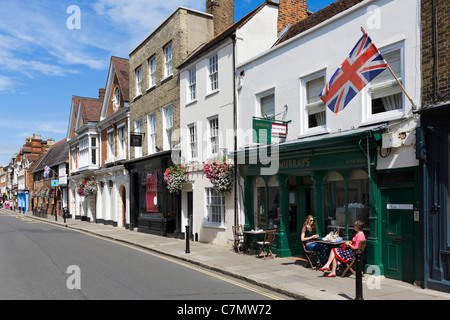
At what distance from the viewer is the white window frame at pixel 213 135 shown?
635 inches

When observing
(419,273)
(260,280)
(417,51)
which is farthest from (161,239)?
(417,51)

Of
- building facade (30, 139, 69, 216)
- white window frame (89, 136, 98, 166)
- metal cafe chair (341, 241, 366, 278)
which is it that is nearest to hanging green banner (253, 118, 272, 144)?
metal cafe chair (341, 241, 366, 278)

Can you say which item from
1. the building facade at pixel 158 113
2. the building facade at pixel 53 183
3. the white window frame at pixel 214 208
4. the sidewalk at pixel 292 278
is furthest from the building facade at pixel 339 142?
the building facade at pixel 53 183

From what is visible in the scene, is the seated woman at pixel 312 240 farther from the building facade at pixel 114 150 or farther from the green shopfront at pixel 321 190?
the building facade at pixel 114 150

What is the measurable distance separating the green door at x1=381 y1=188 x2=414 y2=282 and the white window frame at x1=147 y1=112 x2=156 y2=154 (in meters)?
14.6

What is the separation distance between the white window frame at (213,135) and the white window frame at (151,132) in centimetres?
603

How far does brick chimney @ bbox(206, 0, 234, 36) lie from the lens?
2044 centimetres

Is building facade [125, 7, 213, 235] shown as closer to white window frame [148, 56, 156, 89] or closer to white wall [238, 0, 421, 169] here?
white window frame [148, 56, 156, 89]

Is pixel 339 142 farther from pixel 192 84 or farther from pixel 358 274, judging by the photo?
pixel 192 84

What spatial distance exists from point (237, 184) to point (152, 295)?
23.7ft

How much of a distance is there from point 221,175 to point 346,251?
6.05 metres

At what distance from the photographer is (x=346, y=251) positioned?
9.61 metres

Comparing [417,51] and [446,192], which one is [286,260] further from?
[417,51]
